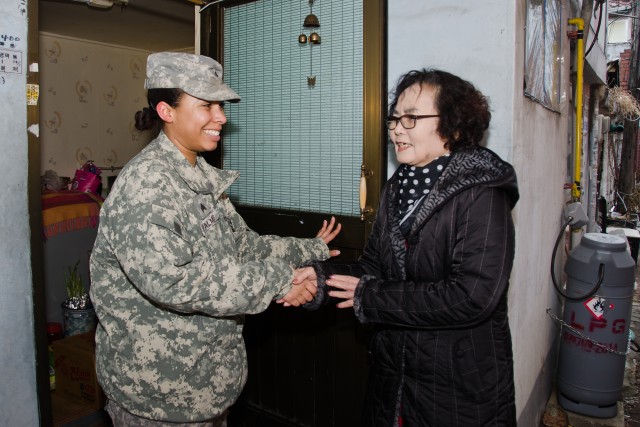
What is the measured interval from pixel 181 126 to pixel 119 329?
76 cm

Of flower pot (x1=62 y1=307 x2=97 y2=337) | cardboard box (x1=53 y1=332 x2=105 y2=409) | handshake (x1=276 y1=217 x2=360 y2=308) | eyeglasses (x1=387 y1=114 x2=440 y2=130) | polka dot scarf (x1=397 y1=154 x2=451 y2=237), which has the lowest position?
cardboard box (x1=53 y1=332 x2=105 y2=409)

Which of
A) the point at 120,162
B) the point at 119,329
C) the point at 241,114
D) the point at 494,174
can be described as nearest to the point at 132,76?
the point at 120,162

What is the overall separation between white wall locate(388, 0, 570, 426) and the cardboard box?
2640mm

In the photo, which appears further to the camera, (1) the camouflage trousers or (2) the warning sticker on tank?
(2) the warning sticker on tank

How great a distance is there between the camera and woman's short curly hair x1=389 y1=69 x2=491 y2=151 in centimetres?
167

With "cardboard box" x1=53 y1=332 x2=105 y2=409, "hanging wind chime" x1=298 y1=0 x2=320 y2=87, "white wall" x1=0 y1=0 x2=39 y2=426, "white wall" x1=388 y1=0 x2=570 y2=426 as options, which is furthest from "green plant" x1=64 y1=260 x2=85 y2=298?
"white wall" x1=388 y1=0 x2=570 y2=426

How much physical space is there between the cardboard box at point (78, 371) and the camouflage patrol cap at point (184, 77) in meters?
2.34

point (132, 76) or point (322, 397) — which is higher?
point (132, 76)

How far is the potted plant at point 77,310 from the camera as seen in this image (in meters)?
4.12

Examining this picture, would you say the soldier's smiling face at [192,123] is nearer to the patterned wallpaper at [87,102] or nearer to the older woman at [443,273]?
the older woman at [443,273]

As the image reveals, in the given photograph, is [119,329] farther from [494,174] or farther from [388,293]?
[494,174]

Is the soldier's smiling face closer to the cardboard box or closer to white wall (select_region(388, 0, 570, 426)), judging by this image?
white wall (select_region(388, 0, 570, 426))

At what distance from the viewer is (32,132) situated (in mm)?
2217

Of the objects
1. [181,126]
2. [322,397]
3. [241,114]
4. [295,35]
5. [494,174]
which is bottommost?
[322,397]
